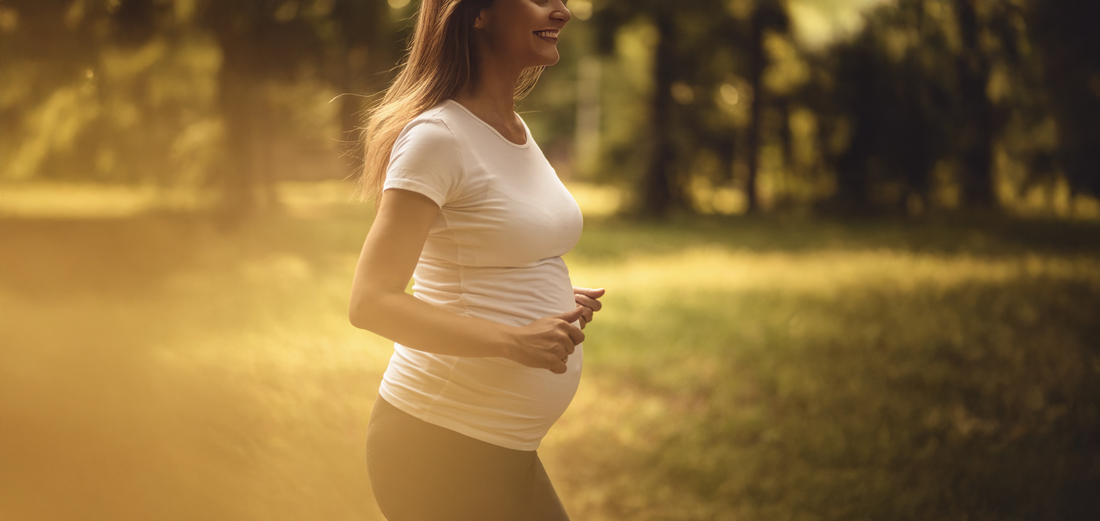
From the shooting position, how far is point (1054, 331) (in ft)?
21.2

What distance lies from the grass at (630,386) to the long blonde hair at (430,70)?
2680mm

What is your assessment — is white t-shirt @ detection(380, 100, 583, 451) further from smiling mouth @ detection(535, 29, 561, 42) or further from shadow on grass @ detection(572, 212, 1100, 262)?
shadow on grass @ detection(572, 212, 1100, 262)

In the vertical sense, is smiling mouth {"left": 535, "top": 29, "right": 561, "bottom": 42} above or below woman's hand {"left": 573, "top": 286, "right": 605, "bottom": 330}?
above

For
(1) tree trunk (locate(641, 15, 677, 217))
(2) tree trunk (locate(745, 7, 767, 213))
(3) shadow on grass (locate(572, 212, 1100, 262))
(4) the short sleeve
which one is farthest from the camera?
(2) tree trunk (locate(745, 7, 767, 213))

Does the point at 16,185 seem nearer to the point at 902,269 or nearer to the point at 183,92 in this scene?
the point at 183,92

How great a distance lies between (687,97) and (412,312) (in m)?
15.9

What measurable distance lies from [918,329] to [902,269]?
280 centimetres

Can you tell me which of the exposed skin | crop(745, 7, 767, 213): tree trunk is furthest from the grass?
crop(745, 7, 767, 213): tree trunk

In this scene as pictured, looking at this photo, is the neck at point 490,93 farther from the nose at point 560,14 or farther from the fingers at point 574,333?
the fingers at point 574,333

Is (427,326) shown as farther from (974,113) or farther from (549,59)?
(974,113)

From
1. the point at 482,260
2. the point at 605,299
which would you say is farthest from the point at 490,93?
A: the point at 605,299

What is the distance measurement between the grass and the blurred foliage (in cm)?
115

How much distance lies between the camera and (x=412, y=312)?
137 centimetres

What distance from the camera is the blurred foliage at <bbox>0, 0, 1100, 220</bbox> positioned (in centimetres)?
517
